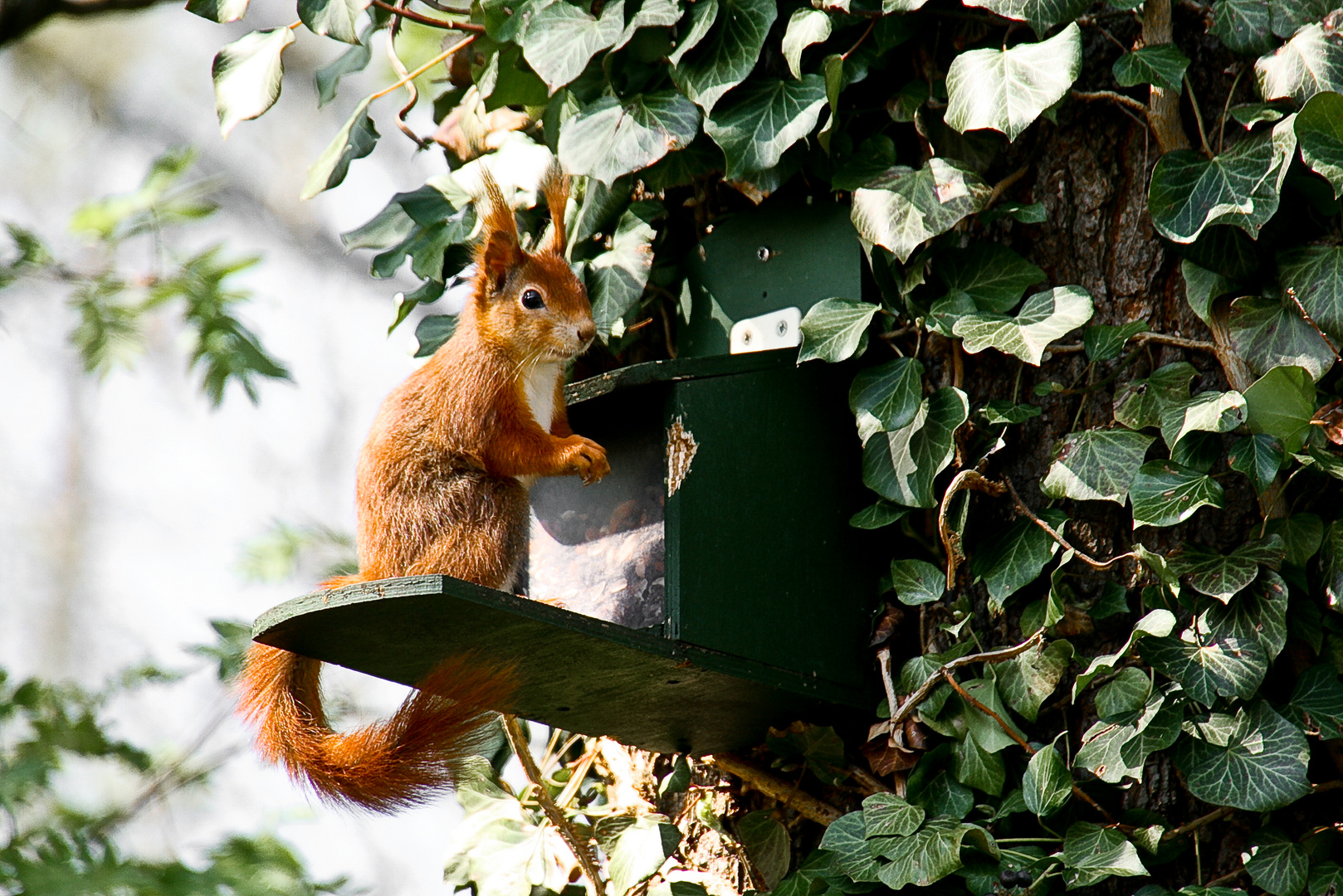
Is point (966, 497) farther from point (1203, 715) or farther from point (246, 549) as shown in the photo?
point (246, 549)

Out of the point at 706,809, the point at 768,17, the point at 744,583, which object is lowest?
the point at 706,809

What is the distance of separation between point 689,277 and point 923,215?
57cm

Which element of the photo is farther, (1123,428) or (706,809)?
(706,809)

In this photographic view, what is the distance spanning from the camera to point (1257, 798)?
173cm

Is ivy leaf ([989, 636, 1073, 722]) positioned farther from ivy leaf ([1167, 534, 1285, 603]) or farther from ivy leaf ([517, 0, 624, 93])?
ivy leaf ([517, 0, 624, 93])

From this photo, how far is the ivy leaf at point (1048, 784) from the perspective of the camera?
1.82 metres

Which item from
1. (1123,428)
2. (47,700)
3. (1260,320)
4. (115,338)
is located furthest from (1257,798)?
(115,338)

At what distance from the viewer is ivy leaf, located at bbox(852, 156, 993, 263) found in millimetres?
1956

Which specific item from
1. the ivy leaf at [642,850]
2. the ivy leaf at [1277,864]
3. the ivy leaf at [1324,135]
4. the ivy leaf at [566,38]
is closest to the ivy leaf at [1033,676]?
the ivy leaf at [1277,864]

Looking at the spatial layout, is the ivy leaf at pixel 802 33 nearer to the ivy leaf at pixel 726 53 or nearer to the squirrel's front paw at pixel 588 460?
the ivy leaf at pixel 726 53

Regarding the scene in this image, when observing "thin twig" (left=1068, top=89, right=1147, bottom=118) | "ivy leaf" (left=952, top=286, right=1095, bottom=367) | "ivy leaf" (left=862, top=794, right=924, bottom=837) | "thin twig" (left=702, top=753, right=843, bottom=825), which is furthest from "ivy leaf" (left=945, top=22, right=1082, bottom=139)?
"thin twig" (left=702, top=753, right=843, bottom=825)

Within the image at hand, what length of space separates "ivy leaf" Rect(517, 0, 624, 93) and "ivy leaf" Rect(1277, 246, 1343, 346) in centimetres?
111

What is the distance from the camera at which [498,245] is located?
2162 millimetres

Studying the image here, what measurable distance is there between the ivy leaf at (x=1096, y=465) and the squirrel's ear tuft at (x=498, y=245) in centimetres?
95
